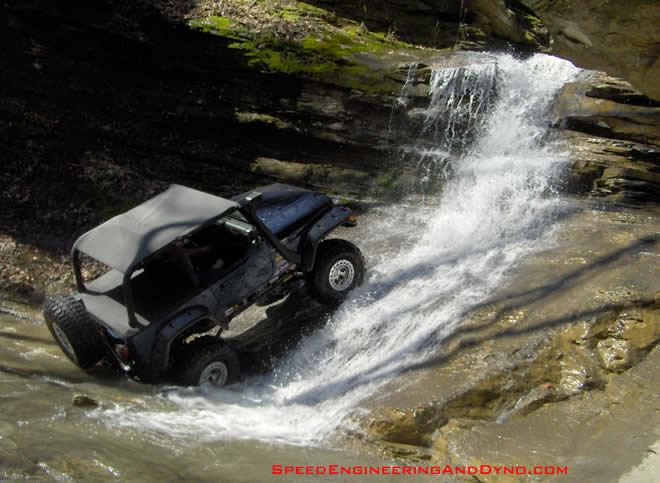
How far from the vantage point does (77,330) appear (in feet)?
16.7

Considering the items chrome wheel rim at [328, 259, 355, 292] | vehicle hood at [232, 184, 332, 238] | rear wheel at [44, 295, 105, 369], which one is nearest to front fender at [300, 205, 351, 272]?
vehicle hood at [232, 184, 332, 238]

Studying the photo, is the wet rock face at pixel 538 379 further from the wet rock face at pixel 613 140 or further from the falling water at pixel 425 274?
the wet rock face at pixel 613 140

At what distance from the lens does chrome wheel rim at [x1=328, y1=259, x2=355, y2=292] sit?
6062mm

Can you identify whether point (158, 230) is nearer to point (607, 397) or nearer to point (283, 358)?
point (283, 358)

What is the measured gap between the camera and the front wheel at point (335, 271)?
5.98 metres

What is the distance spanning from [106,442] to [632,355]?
445 centimetres

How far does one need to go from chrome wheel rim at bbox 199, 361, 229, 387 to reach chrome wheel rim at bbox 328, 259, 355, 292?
159cm

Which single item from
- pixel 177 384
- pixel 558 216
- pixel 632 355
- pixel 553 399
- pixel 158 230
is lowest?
pixel 177 384

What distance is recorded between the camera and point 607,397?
4.40m

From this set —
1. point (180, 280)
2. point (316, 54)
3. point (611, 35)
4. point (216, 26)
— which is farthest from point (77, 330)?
point (216, 26)

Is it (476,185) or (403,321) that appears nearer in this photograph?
(403,321)

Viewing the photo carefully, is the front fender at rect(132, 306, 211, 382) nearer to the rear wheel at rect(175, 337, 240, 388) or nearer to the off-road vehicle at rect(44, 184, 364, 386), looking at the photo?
the off-road vehicle at rect(44, 184, 364, 386)

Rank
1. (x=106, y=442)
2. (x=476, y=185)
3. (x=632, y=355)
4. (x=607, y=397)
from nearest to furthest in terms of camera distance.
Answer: (x=106, y=442) < (x=607, y=397) < (x=632, y=355) < (x=476, y=185)

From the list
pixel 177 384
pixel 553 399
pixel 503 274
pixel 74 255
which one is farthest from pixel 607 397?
pixel 74 255
